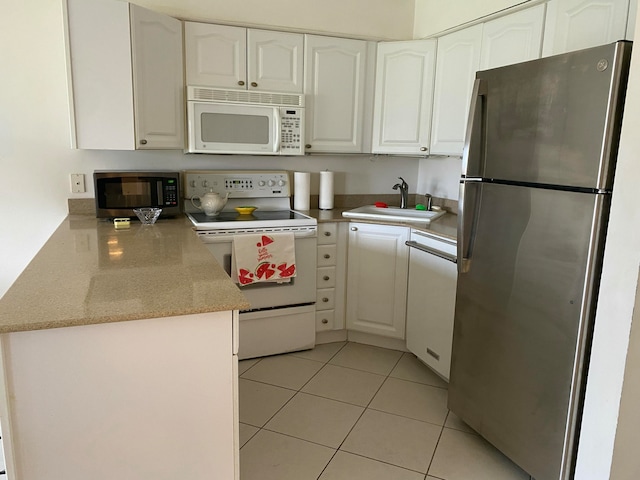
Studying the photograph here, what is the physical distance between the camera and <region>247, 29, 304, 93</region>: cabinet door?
2.93m

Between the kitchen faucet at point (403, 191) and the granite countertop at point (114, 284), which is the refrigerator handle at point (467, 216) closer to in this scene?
the granite countertop at point (114, 284)

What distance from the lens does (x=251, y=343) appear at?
2.89 m

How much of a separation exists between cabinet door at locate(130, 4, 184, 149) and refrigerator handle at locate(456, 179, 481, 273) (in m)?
1.69

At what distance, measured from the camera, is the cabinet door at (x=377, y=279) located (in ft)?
9.68

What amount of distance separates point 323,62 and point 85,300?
2.33 metres

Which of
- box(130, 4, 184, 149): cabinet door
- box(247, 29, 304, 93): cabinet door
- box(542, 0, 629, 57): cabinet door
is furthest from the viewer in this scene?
box(247, 29, 304, 93): cabinet door

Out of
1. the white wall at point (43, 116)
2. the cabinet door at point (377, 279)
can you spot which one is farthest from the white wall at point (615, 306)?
the white wall at point (43, 116)

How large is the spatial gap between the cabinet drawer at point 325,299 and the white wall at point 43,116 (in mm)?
1158

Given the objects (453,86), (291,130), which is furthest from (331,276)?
(453,86)

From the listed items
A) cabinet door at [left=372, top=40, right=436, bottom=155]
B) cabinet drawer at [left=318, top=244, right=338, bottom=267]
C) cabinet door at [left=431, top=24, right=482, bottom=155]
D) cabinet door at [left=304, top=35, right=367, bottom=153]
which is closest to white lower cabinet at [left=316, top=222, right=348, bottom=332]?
cabinet drawer at [left=318, top=244, right=338, bottom=267]

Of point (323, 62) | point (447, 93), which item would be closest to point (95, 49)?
point (323, 62)

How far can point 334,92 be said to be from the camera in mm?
3152

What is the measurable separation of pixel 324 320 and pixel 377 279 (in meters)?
0.45

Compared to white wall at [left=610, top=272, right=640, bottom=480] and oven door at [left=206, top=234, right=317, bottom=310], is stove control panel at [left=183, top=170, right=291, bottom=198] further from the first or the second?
white wall at [left=610, top=272, right=640, bottom=480]
